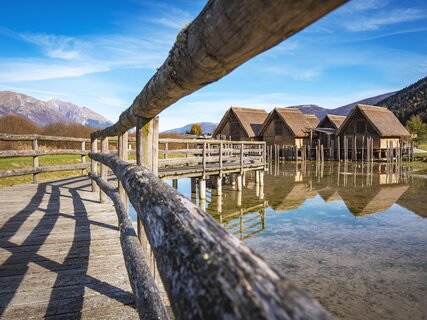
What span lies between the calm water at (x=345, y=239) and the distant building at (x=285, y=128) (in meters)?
21.3

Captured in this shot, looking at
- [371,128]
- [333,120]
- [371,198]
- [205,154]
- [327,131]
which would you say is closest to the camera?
[205,154]

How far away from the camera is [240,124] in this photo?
131 ft

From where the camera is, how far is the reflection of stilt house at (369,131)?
32.4m

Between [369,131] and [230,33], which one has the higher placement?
[369,131]

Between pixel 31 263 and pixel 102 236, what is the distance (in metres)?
0.95

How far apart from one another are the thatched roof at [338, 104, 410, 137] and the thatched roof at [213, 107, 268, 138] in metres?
10.5

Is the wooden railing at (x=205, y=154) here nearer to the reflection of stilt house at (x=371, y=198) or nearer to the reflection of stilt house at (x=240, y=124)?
the reflection of stilt house at (x=371, y=198)

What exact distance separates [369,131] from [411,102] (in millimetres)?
71790

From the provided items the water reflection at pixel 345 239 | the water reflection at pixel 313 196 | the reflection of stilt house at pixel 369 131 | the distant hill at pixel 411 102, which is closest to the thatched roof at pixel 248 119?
the reflection of stilt house at pixel 369 131

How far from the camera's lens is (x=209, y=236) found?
674mm

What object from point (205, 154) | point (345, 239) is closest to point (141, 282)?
point (345, 239)

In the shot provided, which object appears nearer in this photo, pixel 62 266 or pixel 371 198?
pixel 62 266

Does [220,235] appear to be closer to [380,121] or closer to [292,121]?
[380,121]

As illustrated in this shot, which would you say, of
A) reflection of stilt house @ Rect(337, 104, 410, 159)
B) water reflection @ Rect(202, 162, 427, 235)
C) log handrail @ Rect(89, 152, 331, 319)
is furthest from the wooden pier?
reflection of stilt house @ Rect(337, 104, 410, 159)
